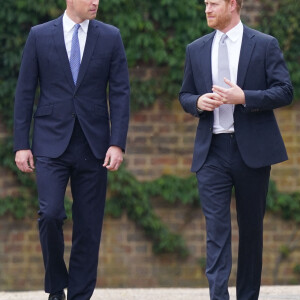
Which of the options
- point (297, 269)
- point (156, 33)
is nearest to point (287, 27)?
point (156, 33)

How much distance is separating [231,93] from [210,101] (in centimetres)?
12

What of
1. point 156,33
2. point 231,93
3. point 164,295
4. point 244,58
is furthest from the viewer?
point 156,33

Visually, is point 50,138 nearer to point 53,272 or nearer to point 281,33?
point 53,272

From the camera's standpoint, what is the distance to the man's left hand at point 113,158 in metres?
5.87

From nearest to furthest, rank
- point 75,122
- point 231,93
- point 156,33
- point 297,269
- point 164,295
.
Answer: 1. point 231,93
2. point 75,122
3. point 164,295
4. point 156,33
5. point 297,269

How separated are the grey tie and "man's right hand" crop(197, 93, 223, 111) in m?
0.18

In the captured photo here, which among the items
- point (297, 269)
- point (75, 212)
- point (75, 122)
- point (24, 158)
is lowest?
point (297, 269)

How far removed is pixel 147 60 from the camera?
8.17m

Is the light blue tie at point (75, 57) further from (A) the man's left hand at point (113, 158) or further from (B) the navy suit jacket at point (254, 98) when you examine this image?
(B) the navy suit jacket at point (254, 98)

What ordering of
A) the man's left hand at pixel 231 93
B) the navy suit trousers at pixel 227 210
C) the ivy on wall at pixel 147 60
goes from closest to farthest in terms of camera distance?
the man's left hand at pixel 231 93
the navy suit trousers at pixel 227 210
the ivy on wall at pixel 147 60

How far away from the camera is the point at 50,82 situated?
5.91 meters

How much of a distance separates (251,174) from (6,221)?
3.01 meters

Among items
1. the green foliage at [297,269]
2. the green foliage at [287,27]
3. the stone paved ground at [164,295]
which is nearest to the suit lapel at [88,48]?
the stone paved ground at [164,295]

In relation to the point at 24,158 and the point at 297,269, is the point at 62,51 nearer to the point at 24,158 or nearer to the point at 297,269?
the point at 24,158
